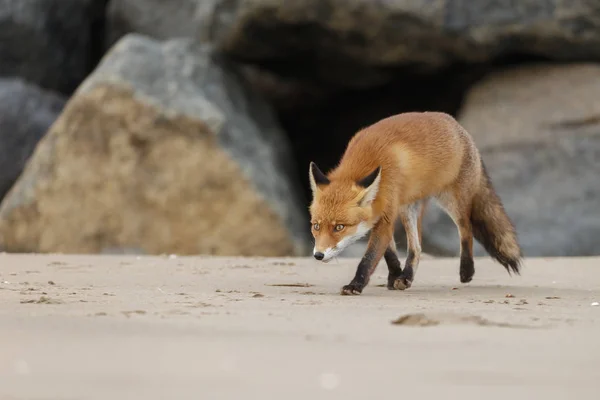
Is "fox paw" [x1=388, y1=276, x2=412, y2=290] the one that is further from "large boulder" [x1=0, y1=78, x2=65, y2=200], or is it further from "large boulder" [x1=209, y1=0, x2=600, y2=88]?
"large boulder" [x1=0, y1=78, x2=65, y2=200]

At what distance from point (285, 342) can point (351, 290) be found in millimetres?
2180

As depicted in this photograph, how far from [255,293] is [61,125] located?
17.0 feet

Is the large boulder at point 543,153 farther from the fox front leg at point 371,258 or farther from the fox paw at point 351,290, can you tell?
the fox paw at point 351,290

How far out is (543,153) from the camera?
9266 millimetres

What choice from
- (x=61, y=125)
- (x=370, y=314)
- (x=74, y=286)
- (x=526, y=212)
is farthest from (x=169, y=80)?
(x=370, y=314)

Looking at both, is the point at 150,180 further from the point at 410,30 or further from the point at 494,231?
the point at 494,231

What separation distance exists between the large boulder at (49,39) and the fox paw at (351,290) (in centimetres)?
672

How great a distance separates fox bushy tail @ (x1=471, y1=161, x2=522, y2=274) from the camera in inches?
241

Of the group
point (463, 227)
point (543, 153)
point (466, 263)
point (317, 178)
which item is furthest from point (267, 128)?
point (317, 178)

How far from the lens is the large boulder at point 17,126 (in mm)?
10352

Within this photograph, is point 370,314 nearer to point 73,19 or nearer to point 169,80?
point 169,80

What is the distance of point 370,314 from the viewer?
12.9ft

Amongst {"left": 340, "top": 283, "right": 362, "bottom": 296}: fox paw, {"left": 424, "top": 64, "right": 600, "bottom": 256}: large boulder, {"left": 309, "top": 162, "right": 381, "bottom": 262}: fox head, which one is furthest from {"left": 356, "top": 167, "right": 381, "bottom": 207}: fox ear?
{"left": 424, "top": 64, "right": 600, "bottom": 256}: large boulder

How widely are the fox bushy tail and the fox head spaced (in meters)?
1.00
